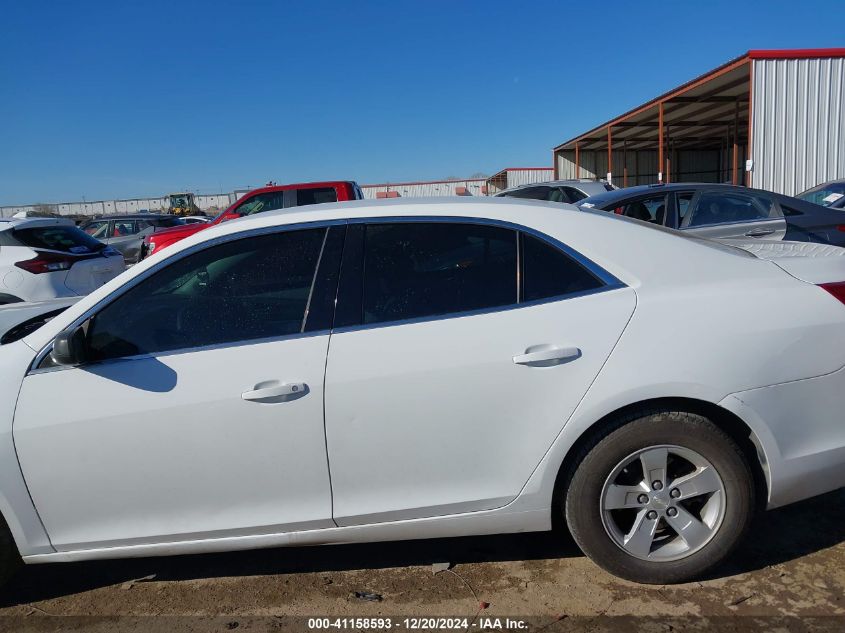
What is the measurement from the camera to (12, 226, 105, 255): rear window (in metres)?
6.88

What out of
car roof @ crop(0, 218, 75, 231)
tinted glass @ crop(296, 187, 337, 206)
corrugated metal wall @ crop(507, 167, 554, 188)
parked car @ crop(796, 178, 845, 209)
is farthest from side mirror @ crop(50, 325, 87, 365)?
corrugated metal wall @ crop(507, 167, 554, 188)

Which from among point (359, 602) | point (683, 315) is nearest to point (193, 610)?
point (359, 602)

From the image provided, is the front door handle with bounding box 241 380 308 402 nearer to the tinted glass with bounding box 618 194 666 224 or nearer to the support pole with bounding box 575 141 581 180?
the tinted glass with bounding box 618 194 666 224

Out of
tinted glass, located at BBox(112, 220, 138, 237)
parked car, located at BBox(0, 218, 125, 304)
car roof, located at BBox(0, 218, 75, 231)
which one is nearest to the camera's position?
parked car, located at BBox(0, 218, 125, 304)

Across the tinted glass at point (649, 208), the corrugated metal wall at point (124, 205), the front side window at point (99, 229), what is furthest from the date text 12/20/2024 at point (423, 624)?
the corrugated metal wall at point (124, 205)

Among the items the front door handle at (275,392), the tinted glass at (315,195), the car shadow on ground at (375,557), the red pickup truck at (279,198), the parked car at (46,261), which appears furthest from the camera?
the tinted glass at (315,195)

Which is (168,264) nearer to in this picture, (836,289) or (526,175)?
(836,289)

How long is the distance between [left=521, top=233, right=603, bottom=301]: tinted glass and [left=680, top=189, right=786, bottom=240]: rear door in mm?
5306

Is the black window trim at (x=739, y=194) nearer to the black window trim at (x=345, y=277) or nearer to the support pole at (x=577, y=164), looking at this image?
the black window trim at (x=345, y=277)

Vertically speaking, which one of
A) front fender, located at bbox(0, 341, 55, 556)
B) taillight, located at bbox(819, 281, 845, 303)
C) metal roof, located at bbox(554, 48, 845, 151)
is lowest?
front fender, located at bbox(0, 341, 55, 556)

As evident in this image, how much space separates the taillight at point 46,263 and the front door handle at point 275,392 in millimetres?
5515

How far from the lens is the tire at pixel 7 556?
8.58 ft

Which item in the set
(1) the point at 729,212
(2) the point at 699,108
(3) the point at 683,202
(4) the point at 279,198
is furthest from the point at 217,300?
(2) the point at 699,108

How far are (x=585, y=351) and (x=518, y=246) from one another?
53 centimetres
